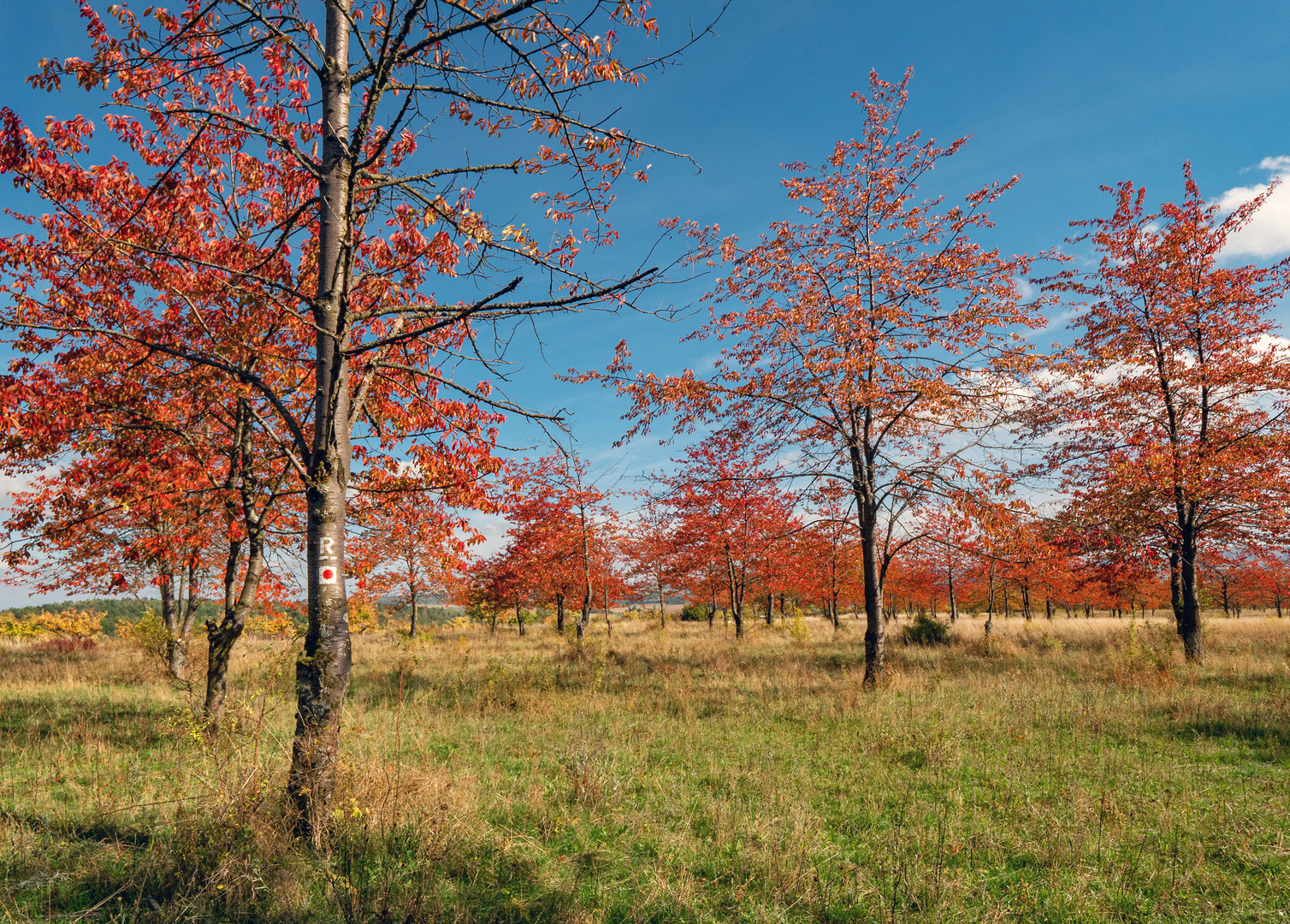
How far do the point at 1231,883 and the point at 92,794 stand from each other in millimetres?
9709

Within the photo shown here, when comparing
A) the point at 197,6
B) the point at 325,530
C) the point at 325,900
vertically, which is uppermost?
the point at 197,6

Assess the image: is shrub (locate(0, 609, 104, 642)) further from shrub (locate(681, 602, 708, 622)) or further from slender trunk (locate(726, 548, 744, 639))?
shrub (locate(681, 602, 708, 622))

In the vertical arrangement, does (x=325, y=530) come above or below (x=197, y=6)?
below

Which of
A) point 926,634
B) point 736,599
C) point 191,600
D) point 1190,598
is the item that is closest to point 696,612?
point 736,599

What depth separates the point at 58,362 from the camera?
21.6ft

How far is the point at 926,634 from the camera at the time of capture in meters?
18.6

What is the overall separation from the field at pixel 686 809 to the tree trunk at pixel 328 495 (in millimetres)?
316

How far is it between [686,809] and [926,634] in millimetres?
16447

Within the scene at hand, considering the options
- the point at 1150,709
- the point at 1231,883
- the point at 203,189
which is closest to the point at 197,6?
the point at 203,189

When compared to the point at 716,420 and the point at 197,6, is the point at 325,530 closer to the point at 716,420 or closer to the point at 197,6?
the point at 197,6

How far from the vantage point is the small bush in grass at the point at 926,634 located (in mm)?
18312

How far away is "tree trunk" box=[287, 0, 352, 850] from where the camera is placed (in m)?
3.93

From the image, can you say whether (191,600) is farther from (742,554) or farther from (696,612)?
(696,612)

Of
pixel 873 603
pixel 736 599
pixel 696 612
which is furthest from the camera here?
pixel 696 612
